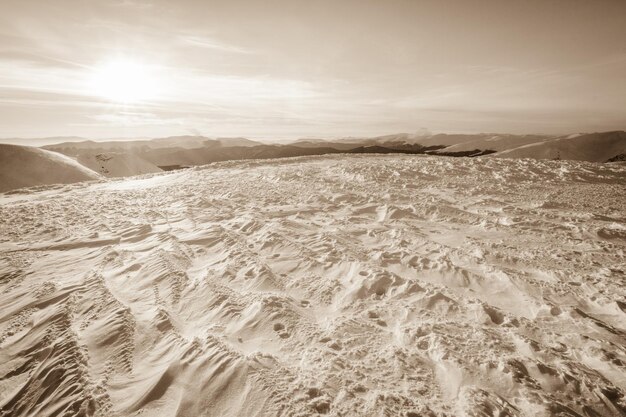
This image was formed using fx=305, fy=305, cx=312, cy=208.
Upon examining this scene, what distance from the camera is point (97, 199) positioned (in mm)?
8445

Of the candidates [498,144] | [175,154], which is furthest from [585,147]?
[175,154]

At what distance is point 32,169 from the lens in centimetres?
2886

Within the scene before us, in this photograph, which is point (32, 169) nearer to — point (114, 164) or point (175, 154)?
point (114, 164)

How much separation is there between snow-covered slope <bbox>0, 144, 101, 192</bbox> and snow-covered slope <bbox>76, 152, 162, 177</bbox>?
66.4ft

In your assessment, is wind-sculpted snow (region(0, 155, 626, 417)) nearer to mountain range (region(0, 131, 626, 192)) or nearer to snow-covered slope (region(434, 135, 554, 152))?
mountain range (region(0, 131, 626, 192))

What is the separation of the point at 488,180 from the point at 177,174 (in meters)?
10.7

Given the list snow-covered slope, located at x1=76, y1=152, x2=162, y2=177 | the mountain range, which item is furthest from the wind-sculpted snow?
snow-covered slope, located at x1=76, y1=152, x2=162, y2=177

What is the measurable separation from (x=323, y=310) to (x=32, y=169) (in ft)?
123

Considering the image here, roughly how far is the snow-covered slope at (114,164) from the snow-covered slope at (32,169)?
66.4ft

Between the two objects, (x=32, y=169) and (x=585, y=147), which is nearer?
(x=32, y=169)

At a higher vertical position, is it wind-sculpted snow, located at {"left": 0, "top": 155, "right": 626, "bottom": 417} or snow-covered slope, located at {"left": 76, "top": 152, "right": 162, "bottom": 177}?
wind-sculpted snow, located at {"left": 0, "top": 155, "right": 626, "bottom": 417}

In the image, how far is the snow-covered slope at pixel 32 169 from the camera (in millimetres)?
27484

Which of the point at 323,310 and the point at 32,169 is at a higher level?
the point at 323,310

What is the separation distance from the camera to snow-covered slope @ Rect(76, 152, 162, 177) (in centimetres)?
5178
